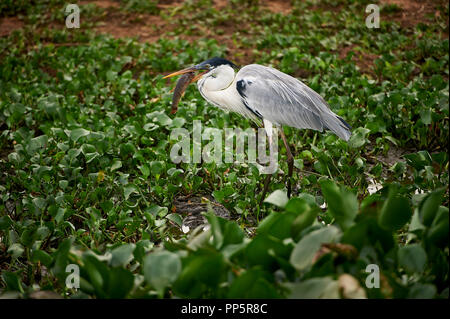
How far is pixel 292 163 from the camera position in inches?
137

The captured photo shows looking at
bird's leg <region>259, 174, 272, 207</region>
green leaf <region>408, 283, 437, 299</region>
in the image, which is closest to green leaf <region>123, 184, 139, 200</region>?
bird's leg <region>259, 174, 272, 207</region>

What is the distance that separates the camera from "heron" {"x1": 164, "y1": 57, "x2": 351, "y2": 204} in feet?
11.1

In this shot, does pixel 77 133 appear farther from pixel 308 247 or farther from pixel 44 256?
pixel 308 247

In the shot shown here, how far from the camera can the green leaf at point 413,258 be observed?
67.3 inches

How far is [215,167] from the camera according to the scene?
3.77 metres

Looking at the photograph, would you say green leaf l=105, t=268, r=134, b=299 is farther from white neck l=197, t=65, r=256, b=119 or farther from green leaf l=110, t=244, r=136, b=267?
white neck l=197, t=65, r=256, b=119

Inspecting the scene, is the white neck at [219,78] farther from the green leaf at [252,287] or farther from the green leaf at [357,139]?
the green leaf at [252,287]

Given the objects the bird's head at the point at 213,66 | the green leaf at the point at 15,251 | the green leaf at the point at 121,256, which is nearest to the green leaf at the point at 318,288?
the green leaf at the point at 121,256

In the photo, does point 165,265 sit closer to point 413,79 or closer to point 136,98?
point 136,98

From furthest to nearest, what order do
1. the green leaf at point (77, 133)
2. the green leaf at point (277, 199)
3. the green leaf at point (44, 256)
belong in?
the green leaf at point (77, 133), the green leaf at point (44, 256), the green leaf at point (277, 199)

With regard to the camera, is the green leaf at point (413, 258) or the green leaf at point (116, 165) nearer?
the green leaf at point (413, 258)

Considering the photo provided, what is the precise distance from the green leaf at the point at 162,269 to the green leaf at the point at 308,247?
0.38 m
